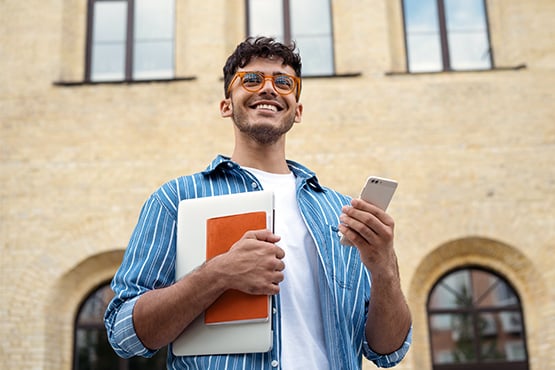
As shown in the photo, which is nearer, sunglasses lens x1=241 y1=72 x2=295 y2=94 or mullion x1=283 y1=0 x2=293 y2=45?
sunglasses lens x1=241 y1=72 x2=295 y2=94

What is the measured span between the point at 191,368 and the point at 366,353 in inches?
23.7

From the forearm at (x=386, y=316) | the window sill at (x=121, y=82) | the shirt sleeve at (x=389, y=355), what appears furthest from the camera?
the window sill at (x=121, y=82)

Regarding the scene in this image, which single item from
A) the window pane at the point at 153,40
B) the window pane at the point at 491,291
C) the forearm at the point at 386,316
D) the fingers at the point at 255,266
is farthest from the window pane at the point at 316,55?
the fingers at the point at 255,266

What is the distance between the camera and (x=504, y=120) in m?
9.83

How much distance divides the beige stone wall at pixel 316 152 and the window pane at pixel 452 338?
25 centimetres

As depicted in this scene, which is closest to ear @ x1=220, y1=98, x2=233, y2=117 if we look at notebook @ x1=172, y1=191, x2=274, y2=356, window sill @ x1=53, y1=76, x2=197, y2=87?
notebook @ x1=172, y1=191, x2=274, y2=356

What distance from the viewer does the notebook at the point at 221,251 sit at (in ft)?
6.07

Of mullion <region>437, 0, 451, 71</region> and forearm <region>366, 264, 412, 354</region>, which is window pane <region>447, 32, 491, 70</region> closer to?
mullion <region>437, 0, 451, 71</region>

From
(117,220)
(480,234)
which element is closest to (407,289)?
(480,234)

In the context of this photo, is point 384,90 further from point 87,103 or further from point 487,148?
point 87,103

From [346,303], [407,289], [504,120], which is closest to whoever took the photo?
[346,303]

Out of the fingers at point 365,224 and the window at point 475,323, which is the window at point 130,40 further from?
the fingers at point 365,224

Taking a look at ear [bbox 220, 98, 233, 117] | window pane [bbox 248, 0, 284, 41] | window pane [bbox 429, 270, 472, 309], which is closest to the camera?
ear [bbox 220, 98, 233, 117]

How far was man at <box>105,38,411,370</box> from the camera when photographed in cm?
185
